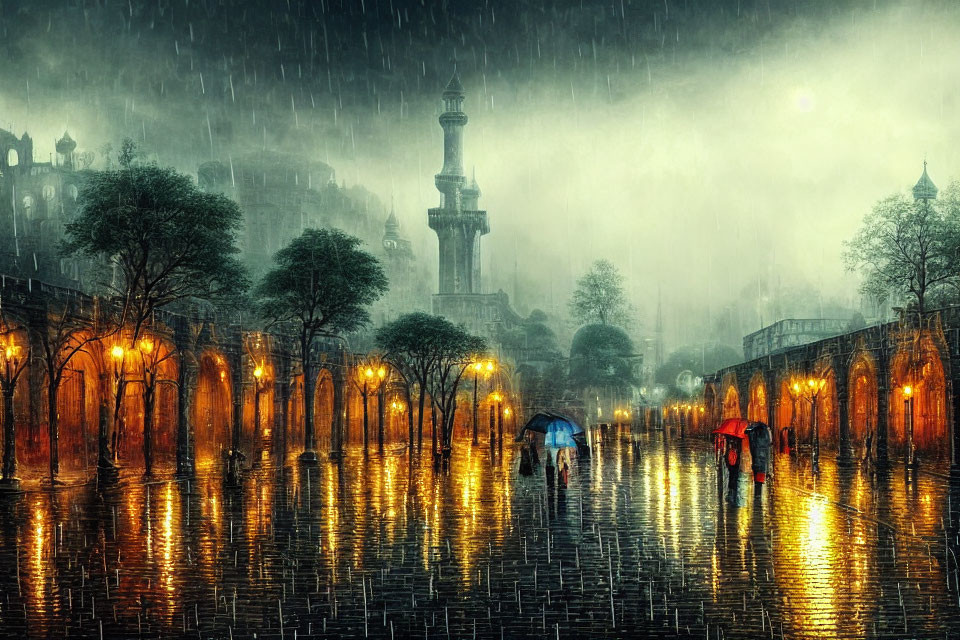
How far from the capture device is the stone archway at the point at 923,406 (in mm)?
37969

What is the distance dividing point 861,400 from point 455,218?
87574 mm

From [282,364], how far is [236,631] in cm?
4377

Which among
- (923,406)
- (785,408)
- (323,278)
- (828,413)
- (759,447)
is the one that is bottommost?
(828,413)

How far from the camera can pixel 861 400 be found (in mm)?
48375

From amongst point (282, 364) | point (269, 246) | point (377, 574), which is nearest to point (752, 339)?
point (269, 246)

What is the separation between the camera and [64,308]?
30547mm

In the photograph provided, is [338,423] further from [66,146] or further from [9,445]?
[66,146]

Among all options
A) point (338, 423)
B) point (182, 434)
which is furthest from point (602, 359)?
point (182, 434)

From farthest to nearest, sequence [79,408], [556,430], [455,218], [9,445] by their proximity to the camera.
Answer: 1. [455,218]
2. [79,408]
3. [556,430]
4. [9,445]

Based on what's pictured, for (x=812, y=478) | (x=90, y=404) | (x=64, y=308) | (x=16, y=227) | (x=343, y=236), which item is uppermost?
(x=16, y=227)

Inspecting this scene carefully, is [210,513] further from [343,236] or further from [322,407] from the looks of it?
[322,407]

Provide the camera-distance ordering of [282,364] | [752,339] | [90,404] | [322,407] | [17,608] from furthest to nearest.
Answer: [752,339] → [322,407] → [282,364] → [90,404] → [17,608]

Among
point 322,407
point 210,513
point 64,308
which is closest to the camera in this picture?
point 210,513

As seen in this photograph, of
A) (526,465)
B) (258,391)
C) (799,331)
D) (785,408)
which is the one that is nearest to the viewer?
(526,465)
